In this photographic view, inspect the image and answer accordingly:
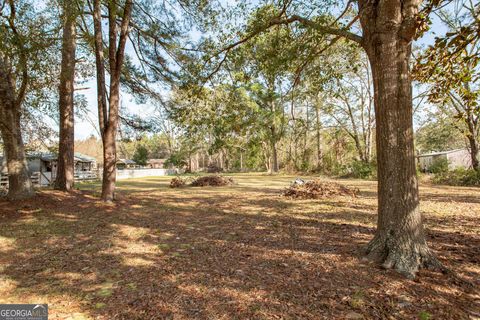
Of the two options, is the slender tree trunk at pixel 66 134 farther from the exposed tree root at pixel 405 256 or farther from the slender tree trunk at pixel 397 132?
the exposed tree root at pixel 405 256

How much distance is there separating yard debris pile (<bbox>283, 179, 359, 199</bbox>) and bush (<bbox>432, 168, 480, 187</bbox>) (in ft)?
24.6

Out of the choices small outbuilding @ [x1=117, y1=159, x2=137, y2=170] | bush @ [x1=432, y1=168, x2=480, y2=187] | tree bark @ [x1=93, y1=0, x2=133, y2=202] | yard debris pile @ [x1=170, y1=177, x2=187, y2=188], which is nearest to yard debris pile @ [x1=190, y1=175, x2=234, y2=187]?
yard debris pile @ [x1=170, y1=177, x2=187, y2=188]

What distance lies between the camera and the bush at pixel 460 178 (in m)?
12.5

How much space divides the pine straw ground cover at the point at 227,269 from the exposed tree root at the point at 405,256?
0.12 metres

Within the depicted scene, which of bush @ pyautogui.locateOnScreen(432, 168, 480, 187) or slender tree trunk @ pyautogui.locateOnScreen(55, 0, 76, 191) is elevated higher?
slender tree trunk @ pyautogui.locateOnScreen(55, 0, 76, 191)

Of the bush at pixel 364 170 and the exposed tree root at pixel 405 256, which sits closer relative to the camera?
the exposed tree root at pixel 405 256

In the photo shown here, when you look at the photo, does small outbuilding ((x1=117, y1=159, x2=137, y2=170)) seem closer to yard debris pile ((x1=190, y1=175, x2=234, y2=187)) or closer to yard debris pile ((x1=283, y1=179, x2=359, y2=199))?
yard debris pile ((x1=190, y1=175, x2=234, y2=187))

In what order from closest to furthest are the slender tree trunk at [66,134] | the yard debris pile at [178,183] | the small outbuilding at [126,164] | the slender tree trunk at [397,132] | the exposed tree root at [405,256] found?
1. the exposed tree root at [405,256]
2. the slender tree trunk at [397,132]
3. the slender tree trunk at [66,134]
4. the yard debris pile at [178,183]
5. the small outbuilding at [126,164]

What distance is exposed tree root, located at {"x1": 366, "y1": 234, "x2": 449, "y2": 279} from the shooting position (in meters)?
2.88

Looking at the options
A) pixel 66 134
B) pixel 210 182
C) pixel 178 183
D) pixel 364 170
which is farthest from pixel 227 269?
pixel 364 170

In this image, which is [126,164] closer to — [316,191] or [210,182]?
[210,182]

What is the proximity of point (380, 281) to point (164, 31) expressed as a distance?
27.2 ft

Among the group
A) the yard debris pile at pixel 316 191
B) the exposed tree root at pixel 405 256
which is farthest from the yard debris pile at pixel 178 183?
the exposed tree root at pixel 405 256

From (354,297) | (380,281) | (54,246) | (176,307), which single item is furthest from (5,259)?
(380,281)
